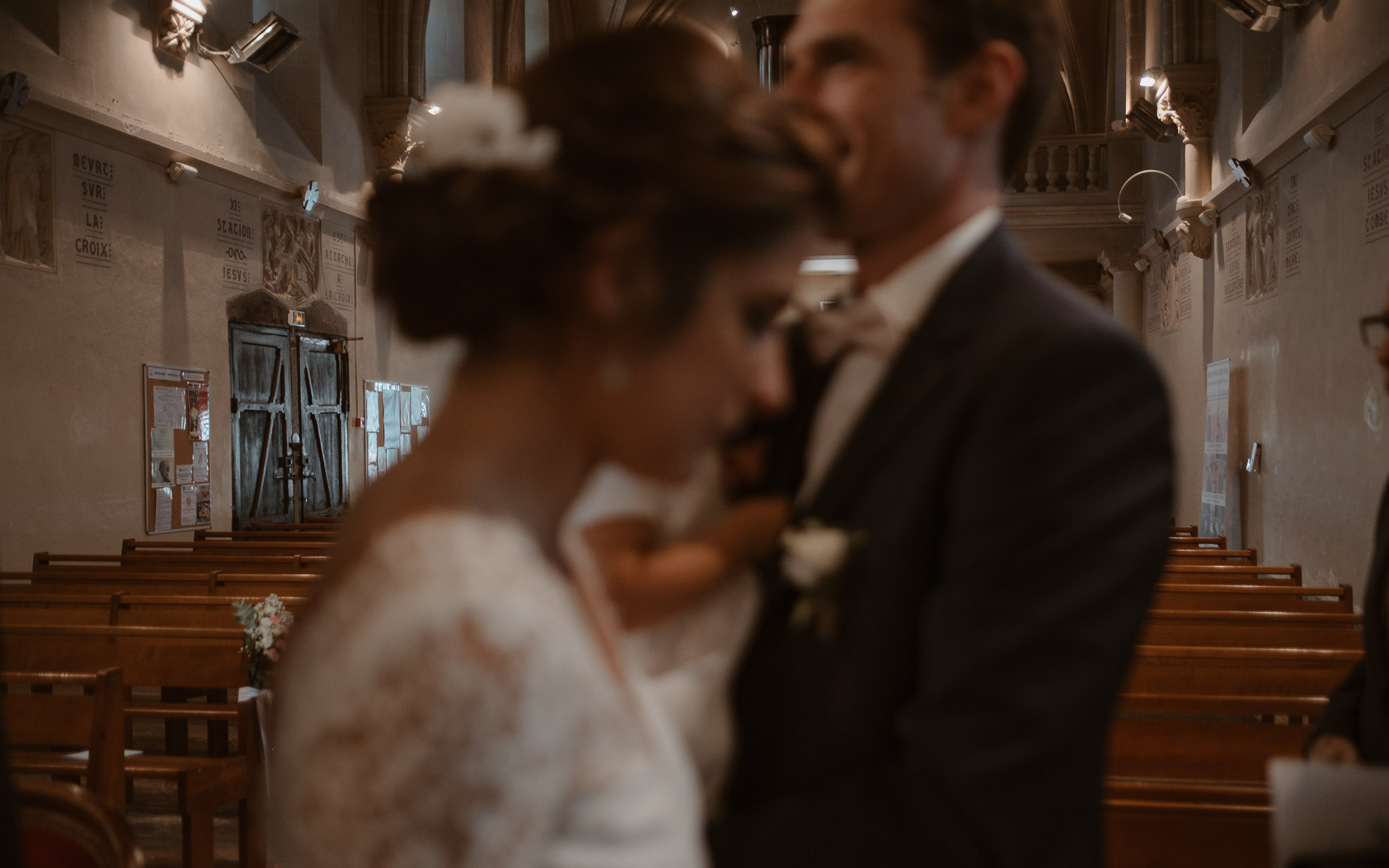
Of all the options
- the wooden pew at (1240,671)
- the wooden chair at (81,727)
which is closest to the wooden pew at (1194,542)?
the wooden pew at (1240,671)

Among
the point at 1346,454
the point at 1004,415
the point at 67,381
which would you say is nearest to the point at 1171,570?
the point at 1346,454

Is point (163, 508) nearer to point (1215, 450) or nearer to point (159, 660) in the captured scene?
point (159, 660)

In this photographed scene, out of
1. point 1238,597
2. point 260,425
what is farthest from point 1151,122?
point 260,425

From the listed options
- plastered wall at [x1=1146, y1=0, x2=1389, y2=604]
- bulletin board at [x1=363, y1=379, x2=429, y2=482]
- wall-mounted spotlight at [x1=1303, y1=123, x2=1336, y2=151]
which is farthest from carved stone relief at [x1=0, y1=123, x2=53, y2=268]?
wall-mounted spotlight at [x1=1303, y1=123, x2=1336, y2=151]

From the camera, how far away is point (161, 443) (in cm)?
906

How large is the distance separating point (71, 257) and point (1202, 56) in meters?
9.29

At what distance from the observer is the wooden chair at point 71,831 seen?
83.6 inches

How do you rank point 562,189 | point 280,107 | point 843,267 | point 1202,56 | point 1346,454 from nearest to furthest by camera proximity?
point 562,189 → point 1346,454 → point 1202,56 → point 280,107 → point 843,267

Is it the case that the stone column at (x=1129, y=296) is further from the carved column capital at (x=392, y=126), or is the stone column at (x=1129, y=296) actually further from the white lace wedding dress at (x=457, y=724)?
the white lace wedding dress at (x=457, y=724)

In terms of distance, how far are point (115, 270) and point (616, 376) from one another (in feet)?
29.2

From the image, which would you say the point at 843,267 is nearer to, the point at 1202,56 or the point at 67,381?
the point at 1202,56

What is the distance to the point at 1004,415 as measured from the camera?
107 centimetres

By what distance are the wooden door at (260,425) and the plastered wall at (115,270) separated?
204 millimetres

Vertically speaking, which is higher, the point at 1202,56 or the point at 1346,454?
the point at 1202,56
